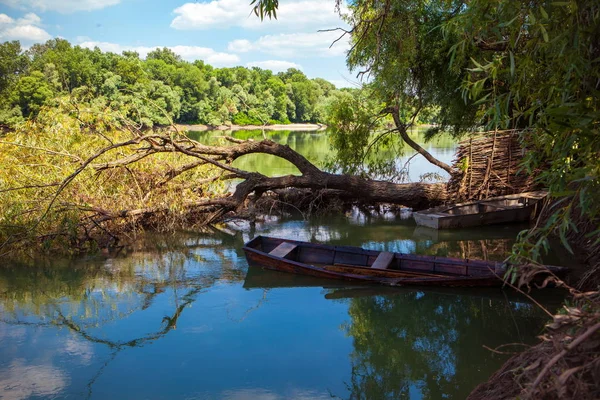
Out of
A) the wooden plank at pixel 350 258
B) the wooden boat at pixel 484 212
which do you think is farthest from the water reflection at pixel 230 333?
the wooden boat at pixel 484 212

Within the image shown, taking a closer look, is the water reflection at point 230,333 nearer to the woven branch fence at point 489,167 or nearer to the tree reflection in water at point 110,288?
the tree reflection in water at point 110,288

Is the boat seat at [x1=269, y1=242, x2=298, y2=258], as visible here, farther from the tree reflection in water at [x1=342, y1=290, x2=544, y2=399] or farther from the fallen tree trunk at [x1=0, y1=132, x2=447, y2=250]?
the fallen tree trunk at [x1=0, y1=132, x2=447, y2=250]

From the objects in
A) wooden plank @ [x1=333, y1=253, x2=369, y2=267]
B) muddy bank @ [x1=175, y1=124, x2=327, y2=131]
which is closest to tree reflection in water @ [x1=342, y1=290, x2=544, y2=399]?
wooden plank @ [x1=333, y1=253, x2=369, y2=267]

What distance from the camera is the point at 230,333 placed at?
20.9 ft

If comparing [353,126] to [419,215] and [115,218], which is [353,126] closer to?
[419,215]

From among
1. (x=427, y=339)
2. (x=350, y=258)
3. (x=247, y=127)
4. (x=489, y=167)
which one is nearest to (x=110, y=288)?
(x=350, y=258)

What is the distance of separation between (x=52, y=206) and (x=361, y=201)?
278 inches

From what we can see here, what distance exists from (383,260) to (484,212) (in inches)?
170

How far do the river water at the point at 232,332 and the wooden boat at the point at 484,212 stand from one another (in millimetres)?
1604

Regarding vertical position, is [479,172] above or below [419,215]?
above

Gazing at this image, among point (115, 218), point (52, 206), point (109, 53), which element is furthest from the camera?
point (109, 53)

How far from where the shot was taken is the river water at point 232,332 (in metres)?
5.16

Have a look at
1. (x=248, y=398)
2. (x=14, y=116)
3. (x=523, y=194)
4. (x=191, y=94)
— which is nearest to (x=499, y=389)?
(x=248, y=398)

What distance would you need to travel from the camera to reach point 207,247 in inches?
411
